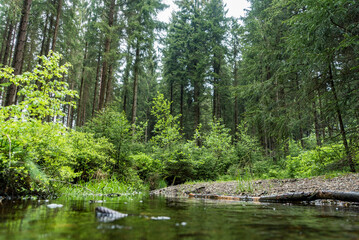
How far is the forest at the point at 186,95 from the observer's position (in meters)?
4.96

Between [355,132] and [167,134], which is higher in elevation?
[167,134]

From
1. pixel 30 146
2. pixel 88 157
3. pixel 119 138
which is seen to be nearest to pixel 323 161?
pixel 119 138

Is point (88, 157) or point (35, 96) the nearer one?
point (35, 96)

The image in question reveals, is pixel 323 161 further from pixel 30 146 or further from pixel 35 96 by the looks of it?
pixel 35 96

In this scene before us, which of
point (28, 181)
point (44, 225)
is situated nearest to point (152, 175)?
point (28, 181)

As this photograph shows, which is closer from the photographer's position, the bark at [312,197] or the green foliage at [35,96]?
the bark at [312,197]

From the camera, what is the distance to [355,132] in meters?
7.59

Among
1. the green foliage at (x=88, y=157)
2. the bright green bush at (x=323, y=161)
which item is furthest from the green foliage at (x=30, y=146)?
the bright green bush at (x=323, y=161)

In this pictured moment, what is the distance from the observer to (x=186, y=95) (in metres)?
26.1

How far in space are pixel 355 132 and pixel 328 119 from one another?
3.26ft

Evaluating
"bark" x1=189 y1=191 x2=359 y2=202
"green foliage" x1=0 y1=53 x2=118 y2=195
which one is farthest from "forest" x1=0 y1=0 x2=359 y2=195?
"bark" x1=189 y1=191 x2=359 y2=202

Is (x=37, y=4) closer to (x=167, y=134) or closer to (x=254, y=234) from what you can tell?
(x=167, y=134)

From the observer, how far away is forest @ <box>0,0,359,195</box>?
4.96 metres

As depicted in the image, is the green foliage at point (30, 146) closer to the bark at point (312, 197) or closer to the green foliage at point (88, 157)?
the green foliage at point (88, 157)
